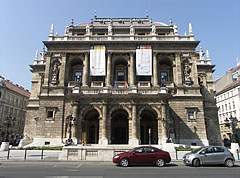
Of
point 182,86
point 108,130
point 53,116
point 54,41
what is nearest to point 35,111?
point 53,116

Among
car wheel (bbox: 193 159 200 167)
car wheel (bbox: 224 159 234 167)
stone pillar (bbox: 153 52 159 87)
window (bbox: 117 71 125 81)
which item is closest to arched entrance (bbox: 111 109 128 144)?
window (bbox: 117 71 125 81)

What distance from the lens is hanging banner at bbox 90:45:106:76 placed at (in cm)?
3244

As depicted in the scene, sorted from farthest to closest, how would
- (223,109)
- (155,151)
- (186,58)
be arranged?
(223,109)
(186,58)
(155,151)

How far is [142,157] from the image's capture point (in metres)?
13.7

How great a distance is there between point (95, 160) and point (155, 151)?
18.1 feet

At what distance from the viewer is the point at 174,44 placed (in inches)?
1339

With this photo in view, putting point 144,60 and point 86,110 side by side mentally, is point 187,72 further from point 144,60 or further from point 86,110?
point 86,110

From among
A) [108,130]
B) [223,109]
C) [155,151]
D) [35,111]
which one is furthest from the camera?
[223,109]

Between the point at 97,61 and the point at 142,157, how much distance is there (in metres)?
22.1

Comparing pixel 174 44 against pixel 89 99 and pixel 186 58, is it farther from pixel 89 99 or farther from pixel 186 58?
pixel 89 99

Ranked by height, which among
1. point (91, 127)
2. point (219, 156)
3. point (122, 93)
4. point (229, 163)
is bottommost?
point (229, 163)

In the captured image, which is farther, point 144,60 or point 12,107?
point 12,107

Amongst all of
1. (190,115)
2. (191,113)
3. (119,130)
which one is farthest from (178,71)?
(119,130)

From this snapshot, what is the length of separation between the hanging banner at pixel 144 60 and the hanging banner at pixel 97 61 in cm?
583
